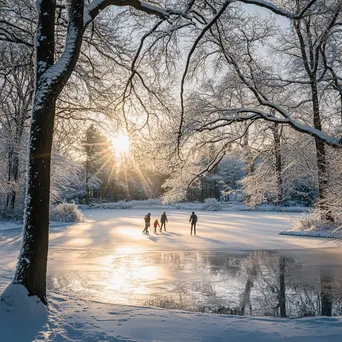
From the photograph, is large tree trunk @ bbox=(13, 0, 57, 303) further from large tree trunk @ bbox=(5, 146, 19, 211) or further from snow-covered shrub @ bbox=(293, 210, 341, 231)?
large tree trunk @ bbox=(5, 146, 19, 211)

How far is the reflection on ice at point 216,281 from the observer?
7.36m

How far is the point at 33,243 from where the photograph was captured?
225 inches

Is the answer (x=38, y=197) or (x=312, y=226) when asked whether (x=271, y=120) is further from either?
(x=312, y=226)

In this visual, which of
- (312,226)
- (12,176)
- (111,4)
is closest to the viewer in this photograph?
(111,4)

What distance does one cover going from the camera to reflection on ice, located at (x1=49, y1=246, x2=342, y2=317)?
736 cm

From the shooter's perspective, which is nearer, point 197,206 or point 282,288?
point 282,288

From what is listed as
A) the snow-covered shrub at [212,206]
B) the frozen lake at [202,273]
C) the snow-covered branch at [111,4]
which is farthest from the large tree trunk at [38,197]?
the snow-covered shrub at [212,206]

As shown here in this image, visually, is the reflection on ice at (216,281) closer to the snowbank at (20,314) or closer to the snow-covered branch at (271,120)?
the snowbank at (20,314)

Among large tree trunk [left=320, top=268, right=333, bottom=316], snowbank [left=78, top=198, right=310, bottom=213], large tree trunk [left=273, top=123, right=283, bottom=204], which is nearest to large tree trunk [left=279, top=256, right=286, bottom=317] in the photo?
large tree trunk [left=320, top=268, right=333, bottom=316]

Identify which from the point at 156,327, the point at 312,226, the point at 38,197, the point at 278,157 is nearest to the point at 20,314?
the point at 38,197

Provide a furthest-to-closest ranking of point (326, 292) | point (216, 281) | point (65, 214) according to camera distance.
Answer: point (65, 214)
point (216, 281)
point (326, 292)

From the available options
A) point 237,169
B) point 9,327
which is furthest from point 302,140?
point 237,169

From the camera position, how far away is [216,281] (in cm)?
952

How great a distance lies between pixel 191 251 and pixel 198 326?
9.57 m
